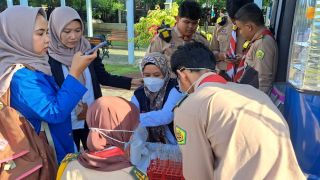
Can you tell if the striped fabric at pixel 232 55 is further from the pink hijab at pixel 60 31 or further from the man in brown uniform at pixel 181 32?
the pink hijab at pixel 60 31

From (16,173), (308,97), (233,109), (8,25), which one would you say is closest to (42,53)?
(8,25)

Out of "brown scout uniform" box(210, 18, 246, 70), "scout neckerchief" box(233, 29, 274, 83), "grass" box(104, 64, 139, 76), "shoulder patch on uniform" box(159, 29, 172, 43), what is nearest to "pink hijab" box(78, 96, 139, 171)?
"scout neckerchief" box(233, 29, 274, 83)

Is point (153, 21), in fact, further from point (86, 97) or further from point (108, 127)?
point (108, 127)

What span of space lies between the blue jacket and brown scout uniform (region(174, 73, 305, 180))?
844 millimetres

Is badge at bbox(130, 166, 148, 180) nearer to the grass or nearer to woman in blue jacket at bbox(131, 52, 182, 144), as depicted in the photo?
woman in blue jacket at bbox(131, 52, 182, 144)

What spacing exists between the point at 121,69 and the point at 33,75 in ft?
24.5

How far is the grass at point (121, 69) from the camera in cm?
898

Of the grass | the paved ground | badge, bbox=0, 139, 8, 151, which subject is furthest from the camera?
the grass

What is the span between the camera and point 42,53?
7.05 feet

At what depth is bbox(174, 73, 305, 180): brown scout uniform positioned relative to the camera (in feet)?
4.33

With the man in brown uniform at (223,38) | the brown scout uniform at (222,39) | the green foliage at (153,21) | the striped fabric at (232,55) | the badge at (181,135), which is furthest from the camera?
the green foliage at (153,21)

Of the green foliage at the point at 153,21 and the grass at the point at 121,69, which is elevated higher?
the green foliage at the point at 153,21

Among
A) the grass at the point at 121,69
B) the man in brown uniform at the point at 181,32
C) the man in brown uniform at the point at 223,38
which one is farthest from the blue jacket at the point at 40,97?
the grass at the point at 121,69

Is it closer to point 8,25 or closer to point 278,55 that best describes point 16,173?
point 8,25
